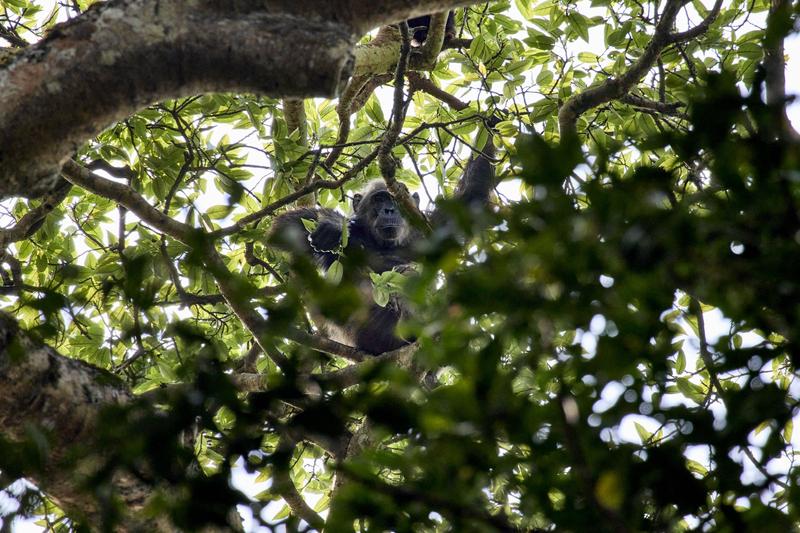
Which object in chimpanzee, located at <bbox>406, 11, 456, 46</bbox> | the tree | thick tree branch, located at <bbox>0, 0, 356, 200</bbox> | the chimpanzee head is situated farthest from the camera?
the chimpanzee head

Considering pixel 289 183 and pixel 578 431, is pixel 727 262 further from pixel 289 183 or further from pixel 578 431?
pixel 289 183

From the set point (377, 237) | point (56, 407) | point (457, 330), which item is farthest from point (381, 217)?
point (457, 330)

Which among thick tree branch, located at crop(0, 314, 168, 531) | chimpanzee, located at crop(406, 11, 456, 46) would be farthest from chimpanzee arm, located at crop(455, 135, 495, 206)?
thick tree branch, located at crop(0, 314, 168, 531)

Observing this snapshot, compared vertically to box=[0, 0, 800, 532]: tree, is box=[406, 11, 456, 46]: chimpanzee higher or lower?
higher

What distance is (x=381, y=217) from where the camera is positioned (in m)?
8.59

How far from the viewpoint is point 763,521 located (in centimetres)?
162

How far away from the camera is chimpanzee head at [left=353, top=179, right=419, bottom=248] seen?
8.49m

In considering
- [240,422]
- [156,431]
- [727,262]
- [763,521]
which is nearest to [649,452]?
[763,521]

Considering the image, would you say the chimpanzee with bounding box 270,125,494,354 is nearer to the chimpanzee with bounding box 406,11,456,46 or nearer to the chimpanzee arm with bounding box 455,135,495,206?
the chimpanzee arm with bounding box 455,135,495,206

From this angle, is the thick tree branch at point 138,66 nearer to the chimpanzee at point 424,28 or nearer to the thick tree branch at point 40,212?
the thick tree branch at point 40,212

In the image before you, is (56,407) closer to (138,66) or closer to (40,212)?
(138,66)

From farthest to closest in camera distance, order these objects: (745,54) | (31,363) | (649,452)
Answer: (745,54) → (31,363) → (649,452)

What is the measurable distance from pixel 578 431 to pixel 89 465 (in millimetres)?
1358

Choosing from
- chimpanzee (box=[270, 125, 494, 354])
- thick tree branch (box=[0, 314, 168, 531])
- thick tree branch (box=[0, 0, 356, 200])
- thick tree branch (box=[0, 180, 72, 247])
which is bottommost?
thick tree branch (box=[0, 314, 168, 531])
